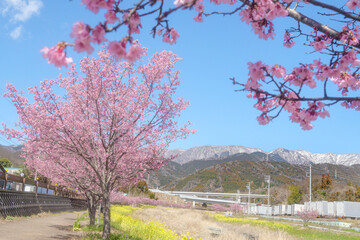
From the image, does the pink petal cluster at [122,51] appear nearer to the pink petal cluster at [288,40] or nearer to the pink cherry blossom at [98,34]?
the pink cherry blossom at [98,34]

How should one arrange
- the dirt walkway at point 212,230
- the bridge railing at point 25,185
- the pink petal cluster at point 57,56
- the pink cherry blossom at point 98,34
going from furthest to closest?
1. the dirt walkway at point 212,230
2. the bridge railing at point 25,185
3. the pink cherry blossom at point 98,34
4. the pink petal cluster at point 57,56

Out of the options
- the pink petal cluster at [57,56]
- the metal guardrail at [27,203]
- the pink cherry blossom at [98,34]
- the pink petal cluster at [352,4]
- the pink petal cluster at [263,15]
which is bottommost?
the metal guardrail at [27,203]

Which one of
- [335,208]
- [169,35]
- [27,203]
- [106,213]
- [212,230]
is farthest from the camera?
[335,208]

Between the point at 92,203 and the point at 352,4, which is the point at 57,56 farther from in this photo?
the point at 92,203

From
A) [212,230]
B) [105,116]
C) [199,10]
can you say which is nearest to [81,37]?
[199,10]

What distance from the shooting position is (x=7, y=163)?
82625 mm

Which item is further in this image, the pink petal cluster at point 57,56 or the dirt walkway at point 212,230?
the dirt walkway at point 212,230

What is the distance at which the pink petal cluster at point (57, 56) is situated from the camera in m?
2.29

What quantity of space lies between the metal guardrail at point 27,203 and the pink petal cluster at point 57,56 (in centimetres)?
1456

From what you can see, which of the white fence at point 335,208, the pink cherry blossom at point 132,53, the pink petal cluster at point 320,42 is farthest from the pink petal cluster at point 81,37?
the white fence at point 335,208

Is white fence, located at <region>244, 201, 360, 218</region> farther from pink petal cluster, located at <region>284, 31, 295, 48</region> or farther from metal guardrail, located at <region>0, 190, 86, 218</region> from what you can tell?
pink petal cluster, located at <region>284, 31, 295, 48</region>

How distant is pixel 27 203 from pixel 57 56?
19607mm

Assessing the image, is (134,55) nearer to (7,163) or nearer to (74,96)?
(74,96)

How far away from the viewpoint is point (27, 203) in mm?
19297
